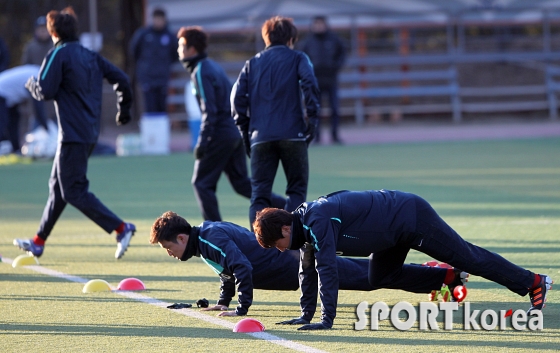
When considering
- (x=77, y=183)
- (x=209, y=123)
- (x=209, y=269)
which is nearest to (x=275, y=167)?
(x=209, y=123)

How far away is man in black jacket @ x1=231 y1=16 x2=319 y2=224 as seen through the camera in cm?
780

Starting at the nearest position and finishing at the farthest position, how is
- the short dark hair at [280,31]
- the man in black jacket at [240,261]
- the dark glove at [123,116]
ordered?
the man in black jacket at [240,261] < the short dark hair at [280,31] < the dark glove at [123,116]

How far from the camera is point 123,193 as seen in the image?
1255cm

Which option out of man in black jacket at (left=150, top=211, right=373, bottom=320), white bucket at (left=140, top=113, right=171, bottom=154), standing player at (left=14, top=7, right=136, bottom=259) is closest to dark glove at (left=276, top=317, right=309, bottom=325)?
man in black jacket at (left=150, top=211, right=373, bottom=320)

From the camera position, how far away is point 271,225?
5312mm

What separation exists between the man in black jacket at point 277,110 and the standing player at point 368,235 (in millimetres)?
2244

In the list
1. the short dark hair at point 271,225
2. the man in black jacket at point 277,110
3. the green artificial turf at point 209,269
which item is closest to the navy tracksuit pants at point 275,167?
the man in black jacket at point 277,110

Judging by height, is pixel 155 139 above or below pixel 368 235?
below

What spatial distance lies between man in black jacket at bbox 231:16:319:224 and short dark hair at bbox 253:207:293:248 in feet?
8.08

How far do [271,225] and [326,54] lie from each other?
12.6m

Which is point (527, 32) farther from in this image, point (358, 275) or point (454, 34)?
point (358, 275)

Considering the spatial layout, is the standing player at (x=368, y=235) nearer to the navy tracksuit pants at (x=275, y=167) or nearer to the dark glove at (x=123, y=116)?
the navy tracksuit pants at (x=275, y=167)

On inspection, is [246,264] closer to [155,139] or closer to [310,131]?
[310,131]

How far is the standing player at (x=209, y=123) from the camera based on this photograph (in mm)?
8570
